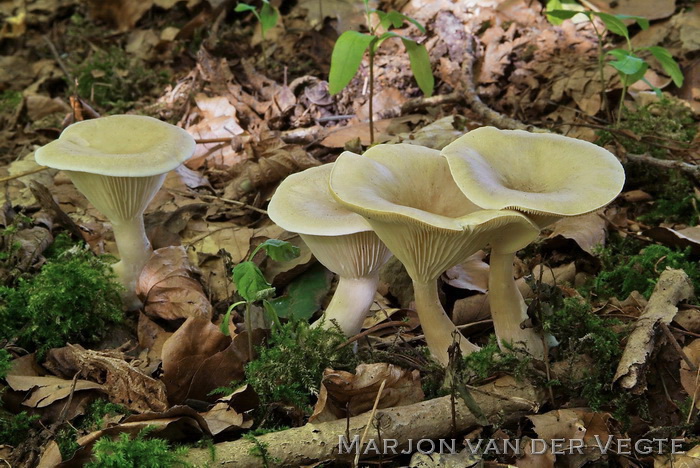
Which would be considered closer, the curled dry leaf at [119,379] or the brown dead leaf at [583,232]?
the curled dry leaf at [119,379]

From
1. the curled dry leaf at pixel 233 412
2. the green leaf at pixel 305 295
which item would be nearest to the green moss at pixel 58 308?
the green leaf at pixel 305 295

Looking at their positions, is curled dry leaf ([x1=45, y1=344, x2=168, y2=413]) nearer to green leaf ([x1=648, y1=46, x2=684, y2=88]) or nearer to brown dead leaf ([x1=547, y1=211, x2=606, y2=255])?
brown dead leaf ([x1=547, y1=211, x2=606, y2=255])

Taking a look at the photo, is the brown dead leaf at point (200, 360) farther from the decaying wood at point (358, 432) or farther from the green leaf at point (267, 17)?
the green leaf at point (267, 17)

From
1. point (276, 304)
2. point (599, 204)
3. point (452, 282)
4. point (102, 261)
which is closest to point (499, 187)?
point (599, 204)

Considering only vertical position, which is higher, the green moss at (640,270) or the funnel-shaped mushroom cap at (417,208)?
the funnel-shaped mushroom cap at (417,208)

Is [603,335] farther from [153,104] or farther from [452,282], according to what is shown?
[153,104]

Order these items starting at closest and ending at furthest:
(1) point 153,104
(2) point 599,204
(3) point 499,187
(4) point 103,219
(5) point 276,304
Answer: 1. (2) point 599,204
2. (3) point 499,187
3. (5) point 276,304
4. (4) point 103,219
5. (1) point 153,104

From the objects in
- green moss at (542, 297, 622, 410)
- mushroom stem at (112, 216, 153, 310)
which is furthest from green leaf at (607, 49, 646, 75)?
mushroom stem at (112, 216, 153, 310)
